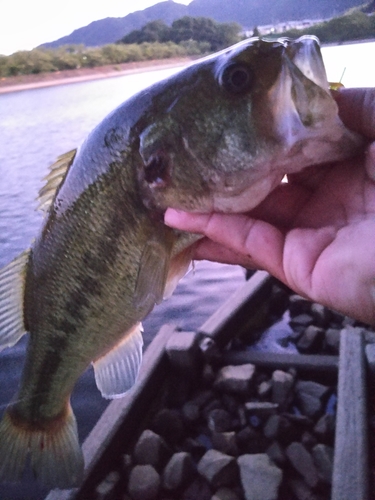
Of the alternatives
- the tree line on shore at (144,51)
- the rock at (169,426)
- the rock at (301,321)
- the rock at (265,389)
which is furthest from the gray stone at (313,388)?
the tree line on shore at (144,51)

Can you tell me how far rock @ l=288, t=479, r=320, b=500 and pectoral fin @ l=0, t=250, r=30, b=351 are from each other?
79.2 inches

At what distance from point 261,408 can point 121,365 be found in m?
1.70

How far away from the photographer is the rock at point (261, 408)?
3358mm

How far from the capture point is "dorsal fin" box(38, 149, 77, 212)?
1.87m

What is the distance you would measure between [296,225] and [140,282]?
0.67 metres

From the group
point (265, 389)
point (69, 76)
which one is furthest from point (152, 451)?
point (69, 76)

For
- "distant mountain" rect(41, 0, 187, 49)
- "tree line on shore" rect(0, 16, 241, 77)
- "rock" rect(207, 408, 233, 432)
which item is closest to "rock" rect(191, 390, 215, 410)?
"rock" rect(207, 408, 233, 432)

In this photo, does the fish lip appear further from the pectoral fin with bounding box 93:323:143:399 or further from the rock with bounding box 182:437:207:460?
the rock with bounding box 182:437:207:460

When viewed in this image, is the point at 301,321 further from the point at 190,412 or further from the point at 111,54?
the point at 111,54

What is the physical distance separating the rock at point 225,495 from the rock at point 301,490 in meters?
0.37

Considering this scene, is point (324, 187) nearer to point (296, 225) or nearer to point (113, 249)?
point (296, 225)

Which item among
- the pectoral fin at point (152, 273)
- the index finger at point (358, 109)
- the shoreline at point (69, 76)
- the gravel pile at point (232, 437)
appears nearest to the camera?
the index finger at point (358, 109)

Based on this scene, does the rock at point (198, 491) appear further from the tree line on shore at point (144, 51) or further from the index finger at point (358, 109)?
the tree line on shore at point (144, 51)

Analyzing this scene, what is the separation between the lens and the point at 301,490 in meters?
2.75
